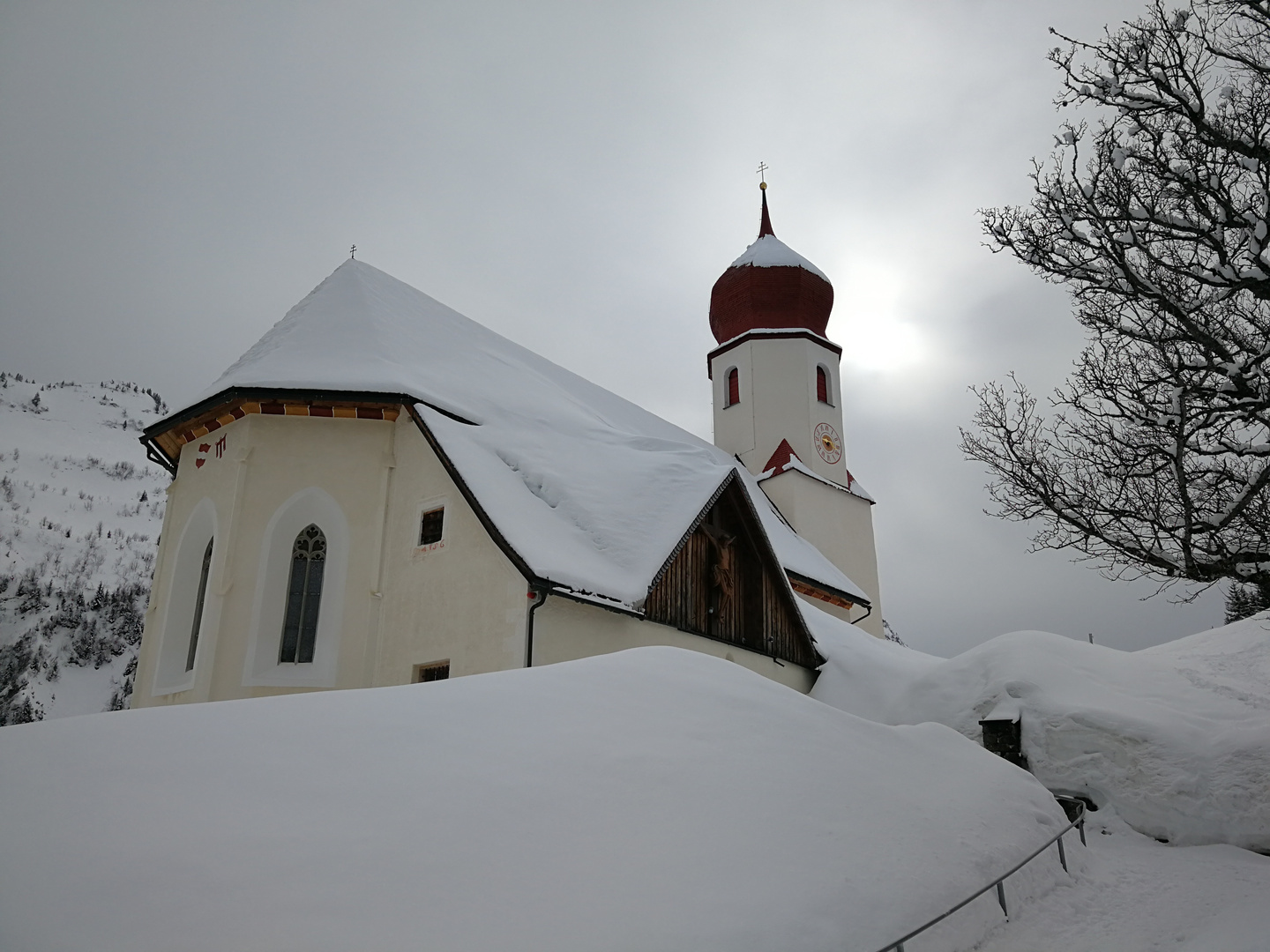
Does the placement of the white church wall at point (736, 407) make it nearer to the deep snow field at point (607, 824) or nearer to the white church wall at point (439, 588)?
the white church wall at point (439, 588)

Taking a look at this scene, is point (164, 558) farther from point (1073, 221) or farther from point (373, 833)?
point (1073, 221)

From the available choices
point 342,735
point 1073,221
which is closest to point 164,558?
point 342,735

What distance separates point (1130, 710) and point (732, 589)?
21.2 ft

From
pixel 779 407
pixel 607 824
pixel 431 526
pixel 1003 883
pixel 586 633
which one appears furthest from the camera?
pixel 779 407

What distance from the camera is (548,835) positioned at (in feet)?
17.5

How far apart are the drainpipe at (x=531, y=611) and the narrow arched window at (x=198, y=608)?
5748mm

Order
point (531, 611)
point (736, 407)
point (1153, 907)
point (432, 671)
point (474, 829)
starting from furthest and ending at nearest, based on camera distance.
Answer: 1. point (736, 407)
2. point (432, 671)
3. point (531, 611)
4. point (1153, 907)
5. point (474, 829)

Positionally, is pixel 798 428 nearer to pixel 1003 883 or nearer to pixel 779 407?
pixel 779 407

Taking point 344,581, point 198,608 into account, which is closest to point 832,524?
point 344,581

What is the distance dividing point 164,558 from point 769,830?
13414mm

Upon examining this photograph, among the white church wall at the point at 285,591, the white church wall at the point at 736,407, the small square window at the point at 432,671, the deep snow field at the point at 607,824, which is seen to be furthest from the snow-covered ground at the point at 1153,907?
the white church wall at the point at 736,407

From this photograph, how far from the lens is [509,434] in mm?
16891

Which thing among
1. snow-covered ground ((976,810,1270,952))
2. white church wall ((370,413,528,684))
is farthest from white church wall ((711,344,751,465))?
snow-covered ground ((976,810,1270,952))

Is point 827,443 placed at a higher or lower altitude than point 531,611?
higher
